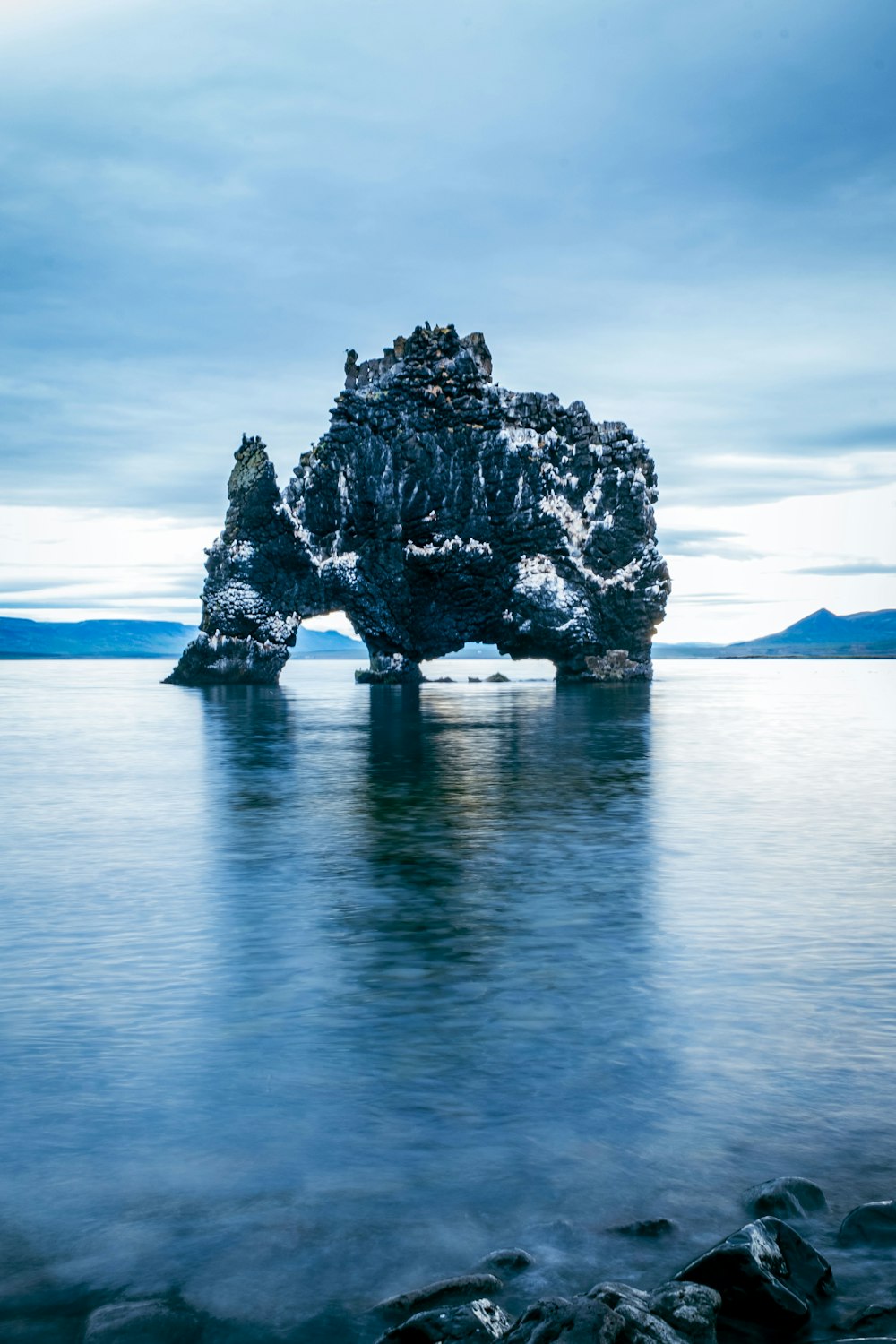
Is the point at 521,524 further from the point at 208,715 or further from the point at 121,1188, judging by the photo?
the point at 121,1188

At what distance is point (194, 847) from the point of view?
20.2 meters

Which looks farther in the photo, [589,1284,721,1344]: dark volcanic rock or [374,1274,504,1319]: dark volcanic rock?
[374,1274,504,1319]: dark volcanic rock

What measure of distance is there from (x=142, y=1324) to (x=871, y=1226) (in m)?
3.89

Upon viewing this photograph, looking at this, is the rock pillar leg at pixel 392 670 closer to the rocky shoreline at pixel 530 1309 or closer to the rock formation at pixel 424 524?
the rock formation at pixel 424 524

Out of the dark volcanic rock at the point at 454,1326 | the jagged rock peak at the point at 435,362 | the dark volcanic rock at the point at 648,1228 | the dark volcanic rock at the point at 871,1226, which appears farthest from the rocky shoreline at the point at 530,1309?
the jagged rock peak at the point at 435,362

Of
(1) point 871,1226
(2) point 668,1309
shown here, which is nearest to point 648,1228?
(2) point 668,1309

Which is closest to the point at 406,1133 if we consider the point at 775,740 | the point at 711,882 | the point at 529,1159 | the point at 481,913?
the point at 529,1159

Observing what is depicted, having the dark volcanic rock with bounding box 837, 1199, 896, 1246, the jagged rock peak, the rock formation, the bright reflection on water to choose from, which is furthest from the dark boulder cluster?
the jagged rock peak

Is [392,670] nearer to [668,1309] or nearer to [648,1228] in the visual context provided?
[648,1228]

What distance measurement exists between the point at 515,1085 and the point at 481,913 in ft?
20.0

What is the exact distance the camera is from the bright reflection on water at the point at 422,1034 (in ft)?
21.7

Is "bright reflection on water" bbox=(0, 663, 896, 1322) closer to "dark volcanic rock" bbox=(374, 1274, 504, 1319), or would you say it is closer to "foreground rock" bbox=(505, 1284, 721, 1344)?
"dark volcanic rock" bbox=(374, 1274, 504, 1319)

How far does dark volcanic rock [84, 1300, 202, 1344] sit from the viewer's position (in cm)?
557

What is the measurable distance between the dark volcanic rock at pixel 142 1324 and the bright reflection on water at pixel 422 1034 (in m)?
0.19
